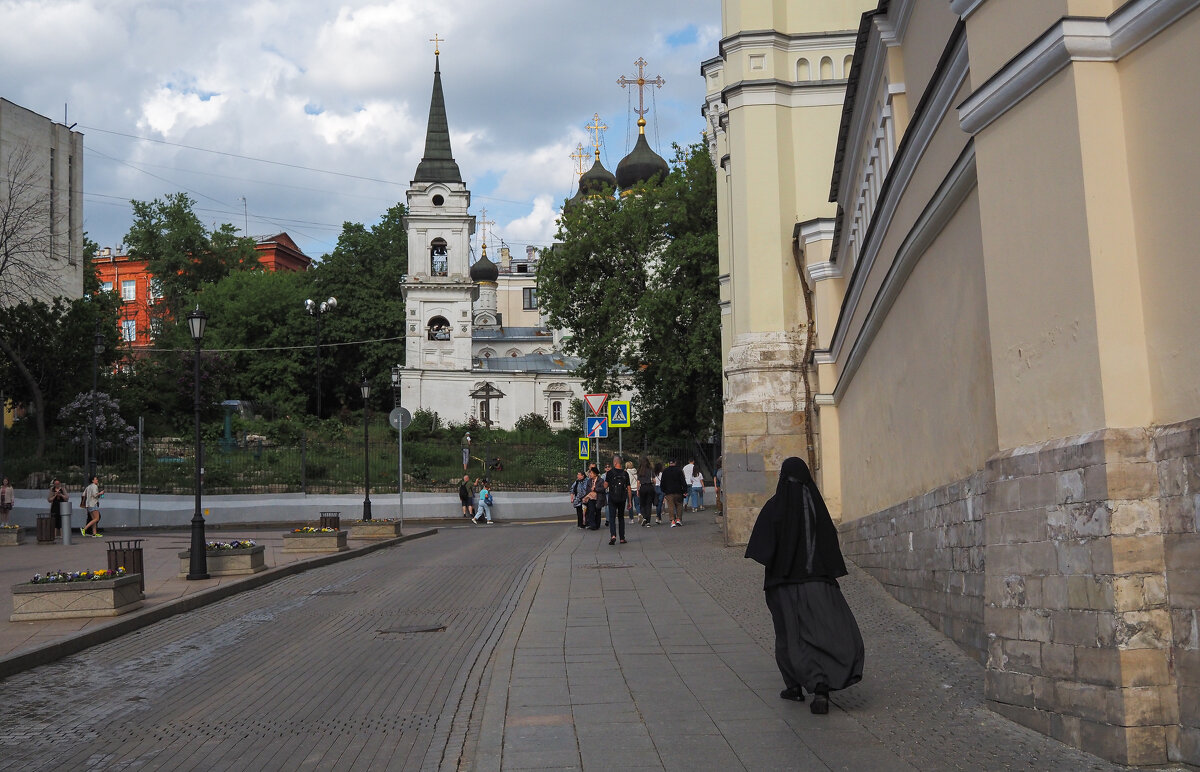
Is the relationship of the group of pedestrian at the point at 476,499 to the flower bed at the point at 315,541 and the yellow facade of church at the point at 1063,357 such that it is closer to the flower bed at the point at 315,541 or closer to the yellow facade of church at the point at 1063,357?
the flower bed at the point at 315,541

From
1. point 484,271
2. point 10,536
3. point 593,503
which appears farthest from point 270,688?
point 484,271

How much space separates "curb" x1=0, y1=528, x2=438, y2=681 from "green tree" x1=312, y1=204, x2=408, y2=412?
56590mm

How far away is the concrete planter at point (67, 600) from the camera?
11.9 m

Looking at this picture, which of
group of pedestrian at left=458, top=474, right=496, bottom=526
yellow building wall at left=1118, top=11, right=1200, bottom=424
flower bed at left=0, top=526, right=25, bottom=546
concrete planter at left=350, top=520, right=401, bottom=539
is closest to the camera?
yellow building wall at left=1118, top=11, right=1200, bottom=424

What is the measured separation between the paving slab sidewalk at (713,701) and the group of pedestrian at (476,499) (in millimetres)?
22916

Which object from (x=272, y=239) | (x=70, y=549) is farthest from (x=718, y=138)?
(x=272, y=239)

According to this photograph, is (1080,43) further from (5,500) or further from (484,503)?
(484,503)

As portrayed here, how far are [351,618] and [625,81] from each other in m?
71.4

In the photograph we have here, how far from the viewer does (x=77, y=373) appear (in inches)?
1677

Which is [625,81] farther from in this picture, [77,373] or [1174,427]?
[1174,427]

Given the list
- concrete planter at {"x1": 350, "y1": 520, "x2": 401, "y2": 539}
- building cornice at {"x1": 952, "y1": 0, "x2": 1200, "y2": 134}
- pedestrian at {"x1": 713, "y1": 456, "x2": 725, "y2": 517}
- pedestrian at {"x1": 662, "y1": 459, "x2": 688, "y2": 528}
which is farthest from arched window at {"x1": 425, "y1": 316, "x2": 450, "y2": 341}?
building cornice at {"x1": 952, "y1": 0, "x2": 1200, "y2": 134}

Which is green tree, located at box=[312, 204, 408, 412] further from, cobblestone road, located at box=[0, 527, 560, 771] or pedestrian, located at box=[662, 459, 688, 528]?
cobblestone road, located at box=[0, 527, 560, 771]

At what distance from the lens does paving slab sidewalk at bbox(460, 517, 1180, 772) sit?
5867 millimetres

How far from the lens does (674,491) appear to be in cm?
2900
